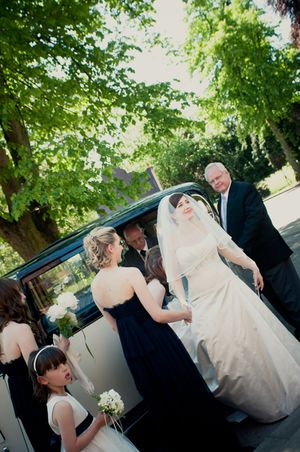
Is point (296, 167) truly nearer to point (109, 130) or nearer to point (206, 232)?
point (109, 130)

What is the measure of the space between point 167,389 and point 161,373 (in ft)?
0.48

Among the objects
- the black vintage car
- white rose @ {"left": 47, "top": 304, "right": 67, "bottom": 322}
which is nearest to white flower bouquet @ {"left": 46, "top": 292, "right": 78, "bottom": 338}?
white rose @ {"left": 47, "top": 304, "right": 67, "bottom": 322}

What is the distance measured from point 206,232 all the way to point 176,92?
19.0 ft

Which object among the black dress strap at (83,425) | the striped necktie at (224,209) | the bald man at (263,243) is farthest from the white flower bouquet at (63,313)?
the striped necktie at (224,209)

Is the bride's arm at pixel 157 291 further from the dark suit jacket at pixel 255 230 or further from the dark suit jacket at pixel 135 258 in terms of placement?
the dark suit jacket at pixel 255 230

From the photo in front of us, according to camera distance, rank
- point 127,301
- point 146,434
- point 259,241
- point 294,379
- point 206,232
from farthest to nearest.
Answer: point 259,241 < point 146,434 < point 206,232 < point 294,379 < point 127,301

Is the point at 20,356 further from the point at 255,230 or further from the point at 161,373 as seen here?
the point at 255,230

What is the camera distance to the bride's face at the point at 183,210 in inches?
156

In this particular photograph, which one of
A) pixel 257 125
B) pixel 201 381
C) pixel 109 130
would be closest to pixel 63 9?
pixel 109 130

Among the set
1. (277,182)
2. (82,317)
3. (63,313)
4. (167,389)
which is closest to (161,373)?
(167,389)

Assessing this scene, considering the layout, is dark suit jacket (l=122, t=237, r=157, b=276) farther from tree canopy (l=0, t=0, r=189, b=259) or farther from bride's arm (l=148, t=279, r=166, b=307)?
tree canopy (l=0, t=0, r=189, b=259)

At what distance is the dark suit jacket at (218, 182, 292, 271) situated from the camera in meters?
4.64

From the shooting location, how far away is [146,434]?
428 centimetres

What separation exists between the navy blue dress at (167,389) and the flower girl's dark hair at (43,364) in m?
0.63
